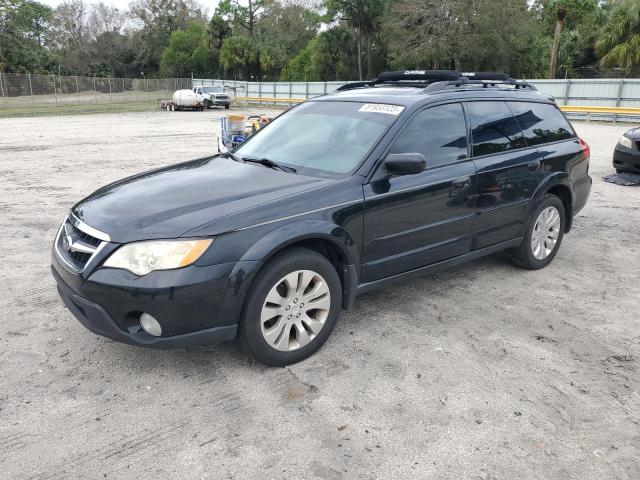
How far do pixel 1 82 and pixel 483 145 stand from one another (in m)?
40.1

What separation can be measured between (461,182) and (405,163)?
81 centimetres

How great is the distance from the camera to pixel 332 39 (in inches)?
1925

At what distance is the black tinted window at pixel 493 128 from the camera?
4457 millimetres

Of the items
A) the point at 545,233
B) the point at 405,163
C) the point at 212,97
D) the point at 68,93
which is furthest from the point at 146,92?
the point at 405,163

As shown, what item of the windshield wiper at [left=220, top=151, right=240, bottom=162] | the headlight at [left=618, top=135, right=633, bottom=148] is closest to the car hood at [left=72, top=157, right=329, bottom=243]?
the windshield wiper at [left=220, top=151, right=240, bottom=162]

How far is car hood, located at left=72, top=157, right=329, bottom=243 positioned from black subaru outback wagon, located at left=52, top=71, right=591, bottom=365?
0.04ft

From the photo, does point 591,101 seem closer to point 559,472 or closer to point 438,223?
point 438,223

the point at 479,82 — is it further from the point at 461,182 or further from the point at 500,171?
the point at 461,182

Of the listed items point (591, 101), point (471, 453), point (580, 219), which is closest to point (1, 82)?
point (591, 101)

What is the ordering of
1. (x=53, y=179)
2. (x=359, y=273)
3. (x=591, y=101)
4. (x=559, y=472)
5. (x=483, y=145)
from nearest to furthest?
(x=559, y=472), (x=359, y=273), (x=483, y=145), (x=53, y=179), (x=591, y=101)

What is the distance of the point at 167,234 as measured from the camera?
3020 millimetres

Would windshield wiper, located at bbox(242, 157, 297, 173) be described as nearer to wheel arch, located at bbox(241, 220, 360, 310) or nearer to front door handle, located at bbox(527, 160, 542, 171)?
wheel arch, located at bbox(241, 220, 360, 310)

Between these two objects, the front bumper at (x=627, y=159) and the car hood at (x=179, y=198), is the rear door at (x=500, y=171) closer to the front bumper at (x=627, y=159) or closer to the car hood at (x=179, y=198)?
the car hood at (x=179, y=198)

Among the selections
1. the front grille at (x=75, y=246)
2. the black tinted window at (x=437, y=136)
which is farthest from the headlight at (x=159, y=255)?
the black tinted window at (x=437, y=136)
